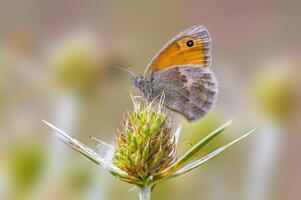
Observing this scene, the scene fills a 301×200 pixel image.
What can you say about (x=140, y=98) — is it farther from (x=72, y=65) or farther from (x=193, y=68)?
(x=72, y=65)

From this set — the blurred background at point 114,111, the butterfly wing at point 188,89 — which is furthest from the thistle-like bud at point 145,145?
the blurred background at point 114,111

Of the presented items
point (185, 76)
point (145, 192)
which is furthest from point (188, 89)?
point (145, 192)

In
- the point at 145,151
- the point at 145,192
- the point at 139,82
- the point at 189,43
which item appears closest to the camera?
the point at 145,192

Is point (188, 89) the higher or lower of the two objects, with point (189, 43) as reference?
lower

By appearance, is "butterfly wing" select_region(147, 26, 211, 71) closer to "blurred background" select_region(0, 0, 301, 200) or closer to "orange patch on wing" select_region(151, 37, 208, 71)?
"orange patch on wing" select_region(151, 37, 208, 71)

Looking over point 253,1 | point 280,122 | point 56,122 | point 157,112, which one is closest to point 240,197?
point 280,122

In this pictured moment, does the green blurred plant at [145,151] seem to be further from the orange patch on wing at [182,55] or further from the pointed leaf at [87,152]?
the orange patch on wing at [182,55]

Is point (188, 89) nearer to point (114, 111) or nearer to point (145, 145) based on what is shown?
point (145, 145)
